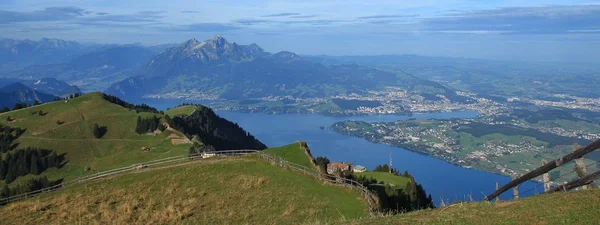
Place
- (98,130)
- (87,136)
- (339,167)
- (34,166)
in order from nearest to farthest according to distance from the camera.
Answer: (339,167) → (34,166) → (87,136) → (98,130)

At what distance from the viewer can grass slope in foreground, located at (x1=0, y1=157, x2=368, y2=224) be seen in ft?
73.0

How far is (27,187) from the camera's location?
211 feet

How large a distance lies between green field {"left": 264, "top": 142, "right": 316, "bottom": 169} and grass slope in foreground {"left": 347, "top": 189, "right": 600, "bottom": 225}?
23546mm

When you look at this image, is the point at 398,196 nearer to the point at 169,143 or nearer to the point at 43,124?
the point at 169,143

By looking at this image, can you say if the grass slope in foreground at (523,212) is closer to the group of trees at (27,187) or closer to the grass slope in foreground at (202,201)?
the grass slope in foreground at (202,201)

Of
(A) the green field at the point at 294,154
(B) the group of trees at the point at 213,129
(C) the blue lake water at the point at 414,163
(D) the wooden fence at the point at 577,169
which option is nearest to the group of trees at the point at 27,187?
(B) the group of trees at the point at 213,129

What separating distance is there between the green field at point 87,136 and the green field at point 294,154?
35.7 meters

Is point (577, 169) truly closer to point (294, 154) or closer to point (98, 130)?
point (294, 154)

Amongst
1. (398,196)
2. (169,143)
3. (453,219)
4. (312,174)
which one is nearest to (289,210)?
(312,174)

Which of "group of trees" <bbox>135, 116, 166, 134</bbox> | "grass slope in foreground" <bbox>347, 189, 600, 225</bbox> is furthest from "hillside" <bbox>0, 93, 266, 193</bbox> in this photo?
"grass slope in foreground" <bbox>347, 189, 600, 225</bbox>

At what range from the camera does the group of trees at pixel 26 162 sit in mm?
82000

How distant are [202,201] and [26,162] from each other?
72050 mm

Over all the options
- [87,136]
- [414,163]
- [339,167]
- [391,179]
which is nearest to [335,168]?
[339,167]

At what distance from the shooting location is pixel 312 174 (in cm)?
3081
